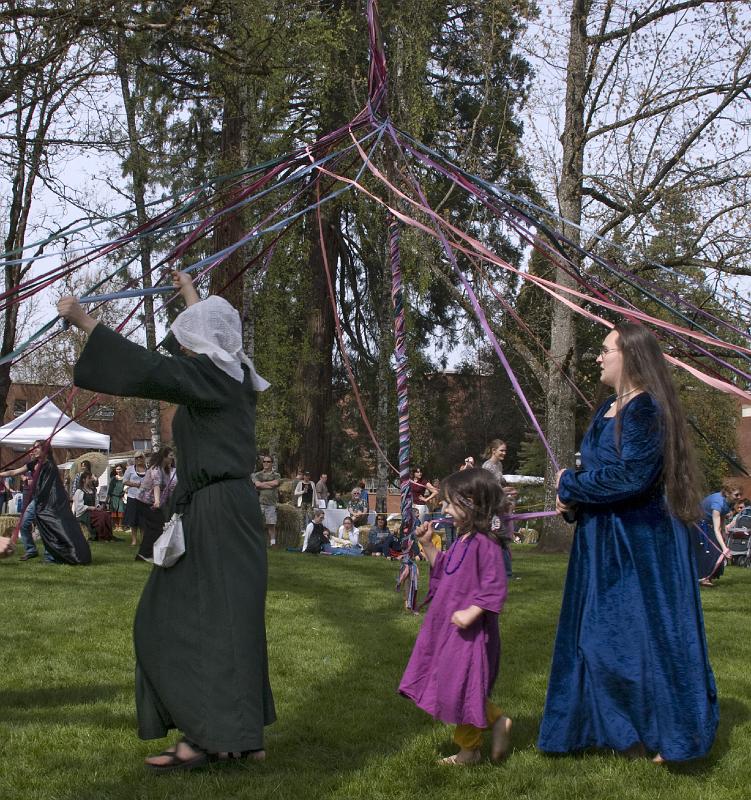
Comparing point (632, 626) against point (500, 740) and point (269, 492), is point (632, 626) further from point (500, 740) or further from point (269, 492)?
point (269, 492)

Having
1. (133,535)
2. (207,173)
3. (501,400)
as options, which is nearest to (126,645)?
(133,535)

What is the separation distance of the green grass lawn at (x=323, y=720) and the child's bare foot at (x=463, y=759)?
5cm

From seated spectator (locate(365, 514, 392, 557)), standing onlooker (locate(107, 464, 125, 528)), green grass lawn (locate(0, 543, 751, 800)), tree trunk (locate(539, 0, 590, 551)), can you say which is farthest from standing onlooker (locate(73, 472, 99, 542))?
tree trunk (locate(539, 0, 590, 551))

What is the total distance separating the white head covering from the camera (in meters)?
3.70

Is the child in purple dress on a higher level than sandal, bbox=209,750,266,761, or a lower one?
higher

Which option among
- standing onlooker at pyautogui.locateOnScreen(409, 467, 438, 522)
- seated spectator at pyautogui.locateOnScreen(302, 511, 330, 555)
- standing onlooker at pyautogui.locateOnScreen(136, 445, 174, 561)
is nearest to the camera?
standing onlooker at pyautogui.locateOnScreen(409, 467, 438, 522)

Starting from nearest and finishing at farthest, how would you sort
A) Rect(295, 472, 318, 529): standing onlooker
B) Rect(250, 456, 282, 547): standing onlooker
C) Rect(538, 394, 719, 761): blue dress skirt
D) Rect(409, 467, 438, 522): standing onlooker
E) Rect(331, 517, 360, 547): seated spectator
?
1. Rect(538, 394, 719, 761): blue dress skirt
2. Rect(409, 467, 438, 522): standing onlooker
3. Rect(250, 456, 282, 547): standing onlooker
4. Rect(331, 517, 360, 547): seated spectator
5. Rect(295, 472, 318, 529): standing onlooker

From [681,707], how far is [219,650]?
5.91 feet

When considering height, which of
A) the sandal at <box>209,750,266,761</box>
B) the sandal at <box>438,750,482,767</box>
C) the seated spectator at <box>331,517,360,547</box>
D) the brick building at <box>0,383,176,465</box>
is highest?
the brick building at <box>0,383,176,465</box>

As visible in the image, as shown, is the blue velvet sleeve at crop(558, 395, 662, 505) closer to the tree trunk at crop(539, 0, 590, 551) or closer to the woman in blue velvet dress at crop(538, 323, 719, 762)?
the woman in blue velvet dress at crop(538, 323, 719, 762)

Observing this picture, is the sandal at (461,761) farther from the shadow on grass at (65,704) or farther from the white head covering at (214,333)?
the white head covering at (214,333)

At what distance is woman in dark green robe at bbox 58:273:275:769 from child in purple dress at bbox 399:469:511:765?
697 mm

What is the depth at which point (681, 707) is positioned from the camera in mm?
3766

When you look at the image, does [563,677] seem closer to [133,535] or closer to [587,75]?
[133,535]
